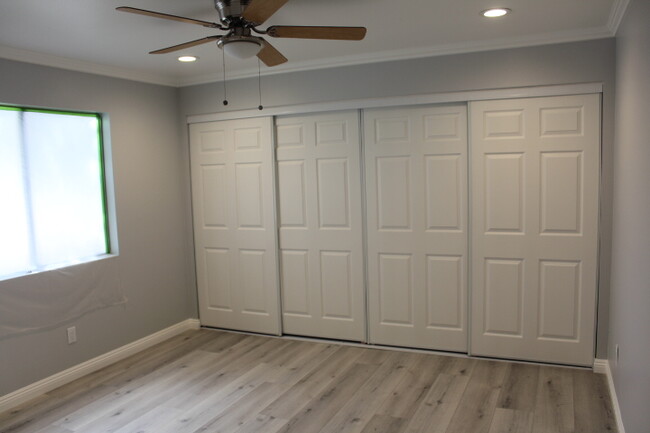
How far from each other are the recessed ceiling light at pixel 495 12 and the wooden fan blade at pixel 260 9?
138cm

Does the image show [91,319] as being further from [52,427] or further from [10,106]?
[10,106]

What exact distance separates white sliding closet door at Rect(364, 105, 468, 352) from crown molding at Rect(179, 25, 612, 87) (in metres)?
0.40

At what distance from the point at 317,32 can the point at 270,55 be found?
1.50ft

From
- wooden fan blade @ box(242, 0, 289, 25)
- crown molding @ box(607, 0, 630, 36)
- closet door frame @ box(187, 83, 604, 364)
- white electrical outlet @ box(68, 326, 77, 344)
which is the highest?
crown molding @ box(607, 0, 630, 36)

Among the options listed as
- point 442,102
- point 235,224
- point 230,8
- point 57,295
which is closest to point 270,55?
point 230,8

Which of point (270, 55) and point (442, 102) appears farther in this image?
point (442, 102)

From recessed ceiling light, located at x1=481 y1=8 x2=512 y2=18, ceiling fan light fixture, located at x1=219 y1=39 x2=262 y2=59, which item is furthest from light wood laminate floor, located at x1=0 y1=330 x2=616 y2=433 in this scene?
recessed ceiling light, located at x1=481 y1=8 x2=512 y2=18

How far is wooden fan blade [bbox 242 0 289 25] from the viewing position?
2.09 meters

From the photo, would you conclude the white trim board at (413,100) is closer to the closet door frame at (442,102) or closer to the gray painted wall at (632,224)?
the closet door frame at (442,102)

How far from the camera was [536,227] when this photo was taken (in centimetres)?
366

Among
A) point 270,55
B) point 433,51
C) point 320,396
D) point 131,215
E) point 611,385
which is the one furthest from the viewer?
point 131,215

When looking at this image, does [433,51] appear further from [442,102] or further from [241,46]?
[241,46]

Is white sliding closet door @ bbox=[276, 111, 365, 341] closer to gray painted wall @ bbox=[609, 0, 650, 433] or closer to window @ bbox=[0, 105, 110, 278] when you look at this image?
window @ bbox=[0, 105, 110, 278]

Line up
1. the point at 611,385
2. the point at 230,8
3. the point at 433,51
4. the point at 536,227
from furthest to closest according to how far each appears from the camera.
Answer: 1. the point at 433,51
2. the point at 536,227
3. the point at 611,385
4. the point at 230,8
